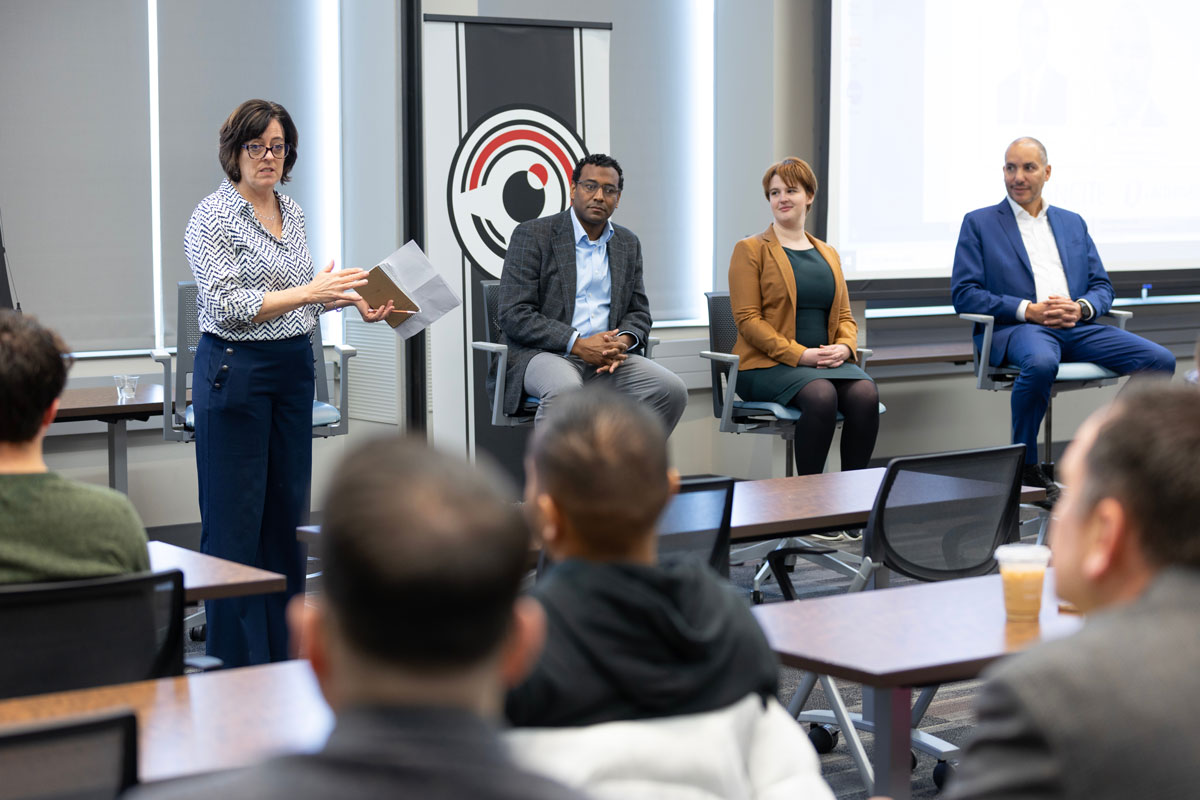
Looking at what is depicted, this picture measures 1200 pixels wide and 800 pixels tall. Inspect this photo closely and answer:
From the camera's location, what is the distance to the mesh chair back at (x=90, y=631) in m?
1.63

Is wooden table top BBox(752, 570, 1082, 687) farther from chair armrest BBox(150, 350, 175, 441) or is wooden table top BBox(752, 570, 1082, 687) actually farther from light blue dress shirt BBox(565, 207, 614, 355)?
chair armrest BBox(150, 350, 175, 441)

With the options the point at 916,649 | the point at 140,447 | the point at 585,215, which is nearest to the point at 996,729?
the point at 916,649

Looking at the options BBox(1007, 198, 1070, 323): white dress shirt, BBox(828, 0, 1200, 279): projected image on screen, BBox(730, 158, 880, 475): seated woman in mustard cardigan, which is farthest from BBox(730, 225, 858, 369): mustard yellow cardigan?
BBox(828, 0, 1200, 279): projected image on screen

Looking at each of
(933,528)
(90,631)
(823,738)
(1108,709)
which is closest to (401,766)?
(1108,709)

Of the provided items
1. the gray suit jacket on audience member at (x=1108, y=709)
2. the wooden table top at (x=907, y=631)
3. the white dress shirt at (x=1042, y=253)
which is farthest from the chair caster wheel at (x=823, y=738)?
the white dress shirt at (x=1042, y=253)

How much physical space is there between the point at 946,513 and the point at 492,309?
7.75 feet

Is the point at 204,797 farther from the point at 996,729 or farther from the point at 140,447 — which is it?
the point at 140,447

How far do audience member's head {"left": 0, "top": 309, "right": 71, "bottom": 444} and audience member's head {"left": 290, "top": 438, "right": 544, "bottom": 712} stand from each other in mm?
1198

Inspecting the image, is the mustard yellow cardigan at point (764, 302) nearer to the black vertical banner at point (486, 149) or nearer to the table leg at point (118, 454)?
the black vertical banner at point (486, 149)

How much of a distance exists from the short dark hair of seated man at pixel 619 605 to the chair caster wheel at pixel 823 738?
1.76 meters

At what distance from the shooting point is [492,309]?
4840 mm

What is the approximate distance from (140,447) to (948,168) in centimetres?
399

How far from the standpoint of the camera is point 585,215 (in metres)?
4.62

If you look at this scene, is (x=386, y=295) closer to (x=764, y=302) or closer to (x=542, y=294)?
(x=542, y=294)
